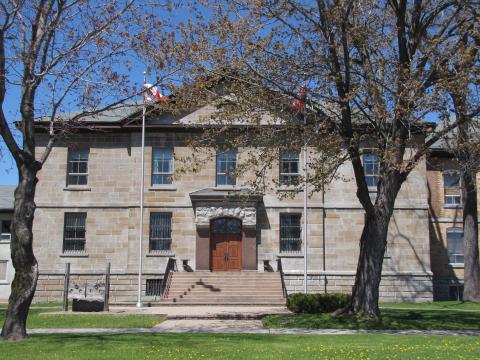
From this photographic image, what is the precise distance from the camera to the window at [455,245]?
31359 mm

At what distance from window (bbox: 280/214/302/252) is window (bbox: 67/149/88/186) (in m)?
10.2

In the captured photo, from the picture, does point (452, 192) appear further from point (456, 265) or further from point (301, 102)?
point (301, 102)

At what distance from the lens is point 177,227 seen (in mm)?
29672

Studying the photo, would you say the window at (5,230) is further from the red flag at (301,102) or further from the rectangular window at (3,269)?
the red flag at (301,102)

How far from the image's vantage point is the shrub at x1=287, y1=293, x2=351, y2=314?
21.6 metres

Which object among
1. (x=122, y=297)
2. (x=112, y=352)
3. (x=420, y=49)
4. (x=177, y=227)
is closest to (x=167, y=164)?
(x=177, y=227)

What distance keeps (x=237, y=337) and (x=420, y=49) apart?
975cm

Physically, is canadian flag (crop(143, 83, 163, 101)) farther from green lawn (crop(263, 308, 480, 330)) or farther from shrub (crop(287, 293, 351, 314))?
shrub (crop(287, 293, 351, 314))

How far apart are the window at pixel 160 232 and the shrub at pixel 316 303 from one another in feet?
31.1

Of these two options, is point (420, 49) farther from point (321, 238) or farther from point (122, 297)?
point (122, 297)

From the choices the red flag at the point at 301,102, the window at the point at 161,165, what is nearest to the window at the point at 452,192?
the window at the point at 161,165

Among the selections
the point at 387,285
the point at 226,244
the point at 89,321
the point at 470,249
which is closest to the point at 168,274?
the point at 226,244

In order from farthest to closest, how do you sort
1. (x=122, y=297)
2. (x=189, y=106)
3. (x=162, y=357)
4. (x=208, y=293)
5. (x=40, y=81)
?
(x=122, y=297) → (x=208, y=293) → (x=189, y=106) → (x=40, y=81) → (x=162, y=357)

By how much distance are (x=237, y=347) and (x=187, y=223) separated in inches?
686
